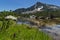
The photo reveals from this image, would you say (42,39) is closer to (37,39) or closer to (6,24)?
(37,39)

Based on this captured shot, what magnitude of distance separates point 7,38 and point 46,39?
544cm

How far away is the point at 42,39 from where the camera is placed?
53.9 ft

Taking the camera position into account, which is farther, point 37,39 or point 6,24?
point 37,39

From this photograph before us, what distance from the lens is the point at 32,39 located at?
14.9 metres

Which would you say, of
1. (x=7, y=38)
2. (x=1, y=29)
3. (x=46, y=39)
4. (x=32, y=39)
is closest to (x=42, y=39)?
(x=46, y=39)

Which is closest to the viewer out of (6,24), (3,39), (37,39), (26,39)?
(6,24)

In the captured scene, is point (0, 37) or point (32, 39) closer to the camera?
point (0, 37)

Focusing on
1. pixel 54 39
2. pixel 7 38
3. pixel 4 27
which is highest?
pixel 4 27

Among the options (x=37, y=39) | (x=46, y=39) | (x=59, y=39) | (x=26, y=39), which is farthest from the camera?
(x=59, y=39)

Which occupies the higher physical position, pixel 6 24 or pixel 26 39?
pixel 6 24

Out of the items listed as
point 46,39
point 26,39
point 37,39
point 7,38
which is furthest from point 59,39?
point 7,38

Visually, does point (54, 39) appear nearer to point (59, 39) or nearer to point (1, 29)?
point (59, 39)

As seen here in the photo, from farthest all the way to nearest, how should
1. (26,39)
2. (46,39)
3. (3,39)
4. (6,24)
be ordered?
(46,39)
(26,39)
(3,39)
(6,24)

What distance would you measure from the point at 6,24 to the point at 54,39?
28.2 feet
